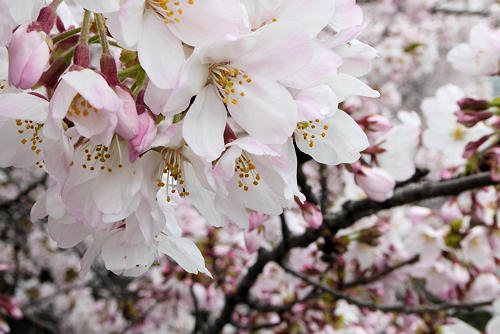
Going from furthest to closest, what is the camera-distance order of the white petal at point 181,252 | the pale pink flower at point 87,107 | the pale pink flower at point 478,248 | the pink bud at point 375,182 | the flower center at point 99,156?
the pale pink flower at point 478,248, the pink bud at point 375,182, the white petal at point 181,252, the flower center at point 99,156, the pale pink flower at point 87,107

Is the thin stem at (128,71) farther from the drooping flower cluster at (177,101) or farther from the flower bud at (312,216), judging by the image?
the flower bud at (312,216)

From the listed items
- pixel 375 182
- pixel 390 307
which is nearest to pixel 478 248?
pixel 390 307

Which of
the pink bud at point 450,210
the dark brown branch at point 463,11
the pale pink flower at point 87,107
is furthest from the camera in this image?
the dark brown branch at point 463,11

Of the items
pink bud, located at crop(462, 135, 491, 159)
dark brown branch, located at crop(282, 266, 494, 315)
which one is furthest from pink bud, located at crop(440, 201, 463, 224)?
pink bud, located at crop(462, 135, 491, 159)

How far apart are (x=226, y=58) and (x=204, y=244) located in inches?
79.4

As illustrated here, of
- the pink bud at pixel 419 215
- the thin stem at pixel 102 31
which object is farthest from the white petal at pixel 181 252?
the pink bud at pixel 419 215

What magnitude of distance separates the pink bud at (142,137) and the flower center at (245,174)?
0.55ft

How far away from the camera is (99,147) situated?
2.02 feet

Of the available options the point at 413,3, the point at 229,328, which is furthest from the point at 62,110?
the point at 413,3

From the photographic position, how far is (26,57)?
52 centimetres

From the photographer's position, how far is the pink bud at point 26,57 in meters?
0.51

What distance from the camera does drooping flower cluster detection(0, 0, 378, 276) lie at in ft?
1.66

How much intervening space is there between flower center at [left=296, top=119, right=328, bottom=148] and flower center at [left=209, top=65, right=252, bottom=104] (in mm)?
134

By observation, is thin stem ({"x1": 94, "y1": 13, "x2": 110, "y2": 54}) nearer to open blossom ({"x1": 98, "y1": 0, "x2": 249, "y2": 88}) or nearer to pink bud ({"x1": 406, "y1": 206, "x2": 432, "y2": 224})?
open blossom ({"x1": 98, "y1": 0, "x2": 249, "y2": 88})
